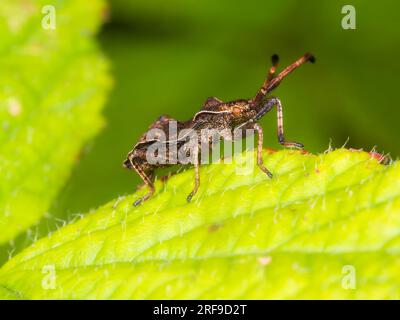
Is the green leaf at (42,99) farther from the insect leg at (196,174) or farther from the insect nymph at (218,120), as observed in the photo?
the insect leg at (196,174)

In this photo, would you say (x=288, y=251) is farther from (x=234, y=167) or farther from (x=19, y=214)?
(x=19, y=214)

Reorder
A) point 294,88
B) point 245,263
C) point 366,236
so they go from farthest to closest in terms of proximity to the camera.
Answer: point 294,88 → point 245,263 → point 366,236

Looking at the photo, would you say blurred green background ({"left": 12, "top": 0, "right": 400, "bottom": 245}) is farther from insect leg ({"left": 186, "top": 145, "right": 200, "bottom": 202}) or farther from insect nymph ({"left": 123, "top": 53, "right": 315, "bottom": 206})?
insect leg ({"left": 186, "top": 145, "right": 200, "bottom": 202})

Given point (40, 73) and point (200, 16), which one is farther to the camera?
point (200, 16)

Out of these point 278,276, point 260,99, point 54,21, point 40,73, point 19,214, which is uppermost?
point 54,21

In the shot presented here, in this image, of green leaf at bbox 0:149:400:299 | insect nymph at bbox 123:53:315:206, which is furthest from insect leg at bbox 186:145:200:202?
insect nymph at bbox 123:53:315:206

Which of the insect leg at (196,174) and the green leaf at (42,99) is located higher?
the green leaf at (42,99)

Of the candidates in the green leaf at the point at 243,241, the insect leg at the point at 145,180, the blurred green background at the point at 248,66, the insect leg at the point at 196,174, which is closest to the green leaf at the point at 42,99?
the blurred green background at the point at 248,66

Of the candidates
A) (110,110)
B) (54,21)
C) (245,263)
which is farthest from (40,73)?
(245,263)
